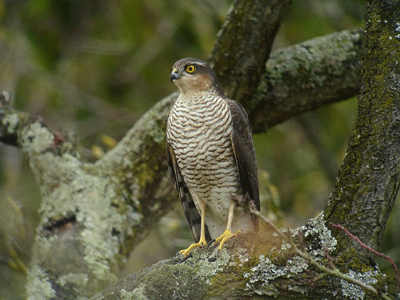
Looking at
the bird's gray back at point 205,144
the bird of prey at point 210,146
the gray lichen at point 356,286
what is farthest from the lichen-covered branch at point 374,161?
the bird's gray back at point 205,144

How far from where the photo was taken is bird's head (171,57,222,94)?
151 inches

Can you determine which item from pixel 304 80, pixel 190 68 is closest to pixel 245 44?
pixel 190 68

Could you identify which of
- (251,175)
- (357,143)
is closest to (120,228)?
(251,175)

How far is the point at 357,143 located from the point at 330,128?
15.5 ft

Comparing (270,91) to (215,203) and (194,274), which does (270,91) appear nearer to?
(215,203)

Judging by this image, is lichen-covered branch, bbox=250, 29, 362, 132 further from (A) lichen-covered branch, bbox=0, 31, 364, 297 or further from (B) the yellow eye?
(B) the yellow eye

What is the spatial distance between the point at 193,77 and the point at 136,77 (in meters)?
3.94

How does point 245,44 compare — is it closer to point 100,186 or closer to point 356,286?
point 100,186

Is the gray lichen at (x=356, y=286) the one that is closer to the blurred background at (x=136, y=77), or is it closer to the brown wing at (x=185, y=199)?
the brown wing at (x=185, y=199)

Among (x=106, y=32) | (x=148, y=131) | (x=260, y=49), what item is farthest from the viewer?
(x=106, y=32)

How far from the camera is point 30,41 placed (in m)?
6.87

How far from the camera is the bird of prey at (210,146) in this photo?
3627 millimetres

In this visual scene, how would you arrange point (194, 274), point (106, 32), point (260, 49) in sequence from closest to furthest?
point (194, 274)
point (260, 49)
point (106, 32)

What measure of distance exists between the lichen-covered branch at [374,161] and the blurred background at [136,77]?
10.2ft
